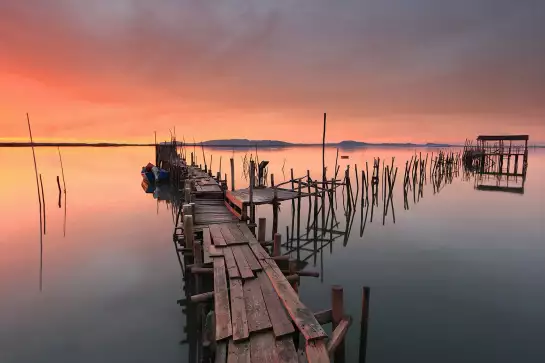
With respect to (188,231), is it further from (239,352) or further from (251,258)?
(239,352)

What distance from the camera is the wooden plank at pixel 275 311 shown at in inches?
228

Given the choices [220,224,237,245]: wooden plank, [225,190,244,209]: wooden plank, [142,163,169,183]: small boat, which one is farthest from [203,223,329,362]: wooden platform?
[142,163,169,183]: small boat

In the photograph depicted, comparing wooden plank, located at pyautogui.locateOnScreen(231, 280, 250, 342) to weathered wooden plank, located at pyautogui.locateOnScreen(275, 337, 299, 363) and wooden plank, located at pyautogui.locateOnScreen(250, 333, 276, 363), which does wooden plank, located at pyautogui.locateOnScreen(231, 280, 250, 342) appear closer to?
wooden plank, located at pyautogui.locateOnScreen(250, 333, 276, 363)

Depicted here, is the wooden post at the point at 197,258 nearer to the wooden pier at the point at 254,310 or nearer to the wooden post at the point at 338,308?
the wooden pier at the point at 254,310

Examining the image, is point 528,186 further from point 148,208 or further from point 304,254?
point 148,208

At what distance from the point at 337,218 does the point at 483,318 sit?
1400 centimetres

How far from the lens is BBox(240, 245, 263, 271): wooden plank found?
28.3 feet

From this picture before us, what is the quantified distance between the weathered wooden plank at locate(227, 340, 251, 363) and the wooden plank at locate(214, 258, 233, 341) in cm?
28

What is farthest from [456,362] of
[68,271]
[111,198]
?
[111,198]

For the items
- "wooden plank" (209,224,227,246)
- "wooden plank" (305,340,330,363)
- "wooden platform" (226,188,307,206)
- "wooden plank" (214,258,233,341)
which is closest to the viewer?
"wooden plank" (305,340,330,363)

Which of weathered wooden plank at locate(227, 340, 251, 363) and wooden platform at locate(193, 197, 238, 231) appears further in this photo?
wooden platform at locate(193, 197, 238, 231)

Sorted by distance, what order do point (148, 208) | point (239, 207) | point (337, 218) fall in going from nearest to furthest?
1. point (239, 207)
2. point (337, 218)
3. point (148, 208)

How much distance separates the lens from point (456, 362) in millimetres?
8156

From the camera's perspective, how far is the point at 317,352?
5207mm
